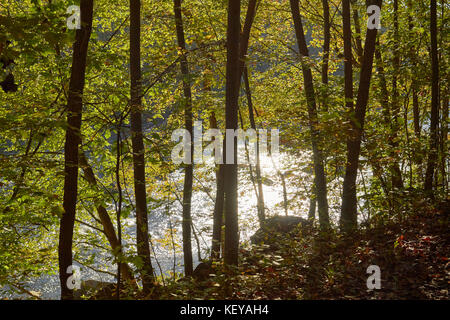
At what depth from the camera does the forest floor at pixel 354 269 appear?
5.20 metres

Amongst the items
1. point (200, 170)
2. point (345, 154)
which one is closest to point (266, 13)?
point (200, 170)

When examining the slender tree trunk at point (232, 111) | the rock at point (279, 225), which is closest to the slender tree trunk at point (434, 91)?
the rock at point (279, 225)

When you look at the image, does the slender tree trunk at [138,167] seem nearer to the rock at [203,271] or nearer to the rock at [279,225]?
the rock at [203,271]

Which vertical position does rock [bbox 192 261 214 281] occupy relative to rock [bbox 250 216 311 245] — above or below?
below

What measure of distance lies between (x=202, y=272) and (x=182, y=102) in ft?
10.8

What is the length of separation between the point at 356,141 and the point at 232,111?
314 centimetres

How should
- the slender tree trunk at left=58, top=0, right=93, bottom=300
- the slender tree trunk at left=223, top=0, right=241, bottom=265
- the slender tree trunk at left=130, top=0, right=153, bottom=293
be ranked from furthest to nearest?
1. the slender tree trunk at left=130, top=0, right=153, bottom=293
2. the slender tree trunk at left=223, top=0, right=241, bottom=265
3. the slender tree trunk at left=58, top=0, right=93, bottom=300

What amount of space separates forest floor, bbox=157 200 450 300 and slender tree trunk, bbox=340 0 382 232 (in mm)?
941

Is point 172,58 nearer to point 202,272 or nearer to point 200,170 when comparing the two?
point 202,272

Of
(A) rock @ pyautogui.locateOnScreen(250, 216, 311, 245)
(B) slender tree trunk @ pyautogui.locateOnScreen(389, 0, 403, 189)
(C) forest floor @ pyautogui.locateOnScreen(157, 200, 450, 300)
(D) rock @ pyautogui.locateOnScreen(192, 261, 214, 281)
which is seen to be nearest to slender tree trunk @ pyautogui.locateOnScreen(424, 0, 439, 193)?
(B) slender tree trunk @ pyautogui.locateOnScreen(389, 0, 403, 189)

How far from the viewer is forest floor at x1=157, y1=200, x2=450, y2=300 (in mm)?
5199

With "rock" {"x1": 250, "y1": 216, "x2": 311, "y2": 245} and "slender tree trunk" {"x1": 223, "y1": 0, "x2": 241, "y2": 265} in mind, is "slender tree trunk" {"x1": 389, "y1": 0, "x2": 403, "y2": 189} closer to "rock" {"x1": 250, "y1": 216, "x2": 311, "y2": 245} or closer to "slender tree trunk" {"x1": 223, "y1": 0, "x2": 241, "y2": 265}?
"rock" {"x1": 250, "y1": 216, "x2": 311, "y2": 245}

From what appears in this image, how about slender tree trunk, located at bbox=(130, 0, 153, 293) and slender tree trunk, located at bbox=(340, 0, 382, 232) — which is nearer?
slender tree trunk, located at bbox=(130, 0, 153, 293)

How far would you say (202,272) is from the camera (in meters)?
7.25
